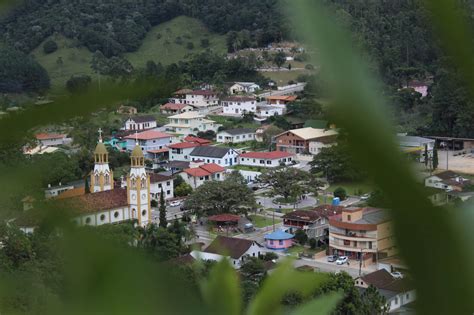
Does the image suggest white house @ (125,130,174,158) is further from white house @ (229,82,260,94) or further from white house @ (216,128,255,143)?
white house @ (229,82,260,94)

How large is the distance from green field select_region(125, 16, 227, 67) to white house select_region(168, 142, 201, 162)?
19.1ft

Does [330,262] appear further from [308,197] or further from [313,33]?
[313,33]

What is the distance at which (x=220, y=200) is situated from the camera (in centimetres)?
730

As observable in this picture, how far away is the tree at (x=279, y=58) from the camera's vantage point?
1421 centimetres

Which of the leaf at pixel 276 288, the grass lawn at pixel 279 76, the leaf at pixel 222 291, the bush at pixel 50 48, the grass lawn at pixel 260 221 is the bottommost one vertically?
the grass lawn at pixel 260 221

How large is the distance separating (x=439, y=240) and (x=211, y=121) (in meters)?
11.7

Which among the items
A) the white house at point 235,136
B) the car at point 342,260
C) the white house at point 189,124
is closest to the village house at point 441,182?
Answer: the car at point 342,260

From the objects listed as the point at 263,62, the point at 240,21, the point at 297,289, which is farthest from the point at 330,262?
the point at 240,21

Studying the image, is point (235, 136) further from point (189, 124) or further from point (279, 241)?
point (279, 241)

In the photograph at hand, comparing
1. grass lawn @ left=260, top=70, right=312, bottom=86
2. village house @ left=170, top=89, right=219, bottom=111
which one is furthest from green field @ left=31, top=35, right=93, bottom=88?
grass lawn @ left=260, top=70, right=312, bottom=86

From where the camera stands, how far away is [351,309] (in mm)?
3062

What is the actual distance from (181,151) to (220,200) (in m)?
2.94

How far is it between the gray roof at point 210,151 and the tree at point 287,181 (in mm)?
1586

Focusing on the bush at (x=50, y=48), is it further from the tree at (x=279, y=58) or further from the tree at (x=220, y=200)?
the tree at (x=279, y=58)
